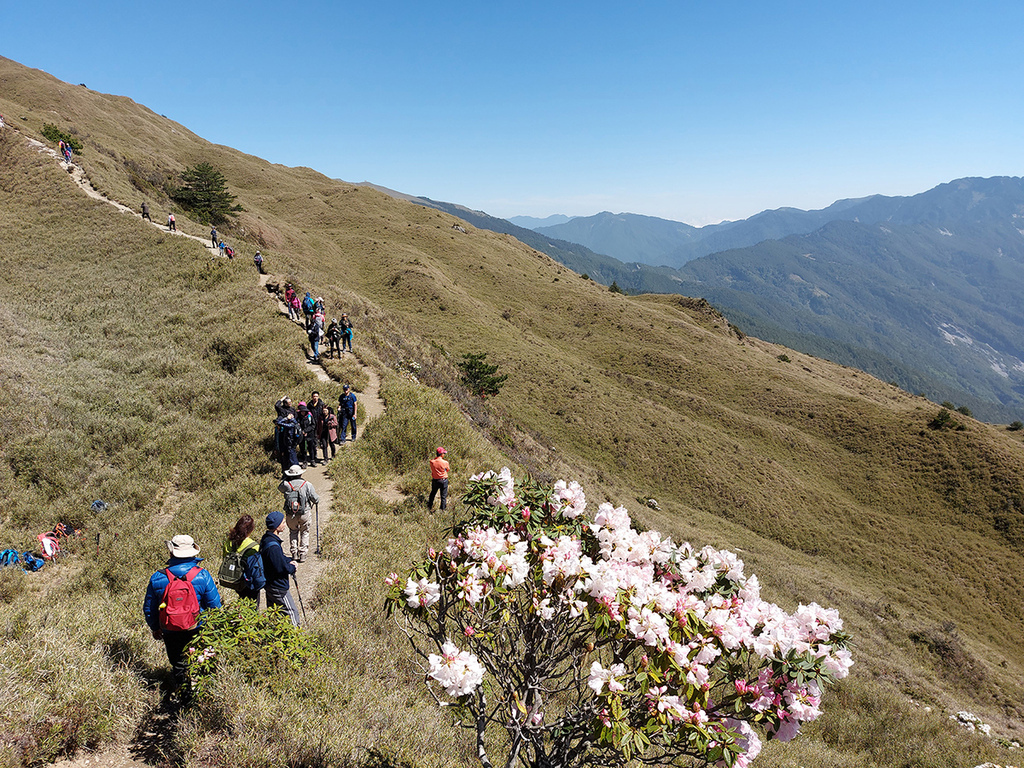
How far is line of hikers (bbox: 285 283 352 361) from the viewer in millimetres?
17891

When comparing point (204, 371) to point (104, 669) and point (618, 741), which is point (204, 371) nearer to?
point (104, 669)

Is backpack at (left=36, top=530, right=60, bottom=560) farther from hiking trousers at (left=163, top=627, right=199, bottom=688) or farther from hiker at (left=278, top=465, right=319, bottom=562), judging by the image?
hiking trousers at (left=163, top=627, right=199, bottom=688)

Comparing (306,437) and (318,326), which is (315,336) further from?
(306,437)

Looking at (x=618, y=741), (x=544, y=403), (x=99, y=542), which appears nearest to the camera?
A: (x=618, y=741)

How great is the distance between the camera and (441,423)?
1508 cm

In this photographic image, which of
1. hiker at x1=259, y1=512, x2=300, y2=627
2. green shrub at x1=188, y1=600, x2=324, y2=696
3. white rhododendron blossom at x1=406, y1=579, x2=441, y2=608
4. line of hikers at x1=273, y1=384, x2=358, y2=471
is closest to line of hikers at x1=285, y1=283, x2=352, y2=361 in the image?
line of hikers at x1=273, y1=384, x2=358, y2=471

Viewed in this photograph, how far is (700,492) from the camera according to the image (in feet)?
120

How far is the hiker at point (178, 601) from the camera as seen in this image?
4.83 metres

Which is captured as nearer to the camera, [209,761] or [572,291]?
[209,761]

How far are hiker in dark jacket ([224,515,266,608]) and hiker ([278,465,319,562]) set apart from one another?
7.63 ft

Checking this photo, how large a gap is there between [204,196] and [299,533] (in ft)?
161

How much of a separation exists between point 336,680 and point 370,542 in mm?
4514

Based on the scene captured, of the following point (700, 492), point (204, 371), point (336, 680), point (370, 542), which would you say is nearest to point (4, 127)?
point (204, 371)

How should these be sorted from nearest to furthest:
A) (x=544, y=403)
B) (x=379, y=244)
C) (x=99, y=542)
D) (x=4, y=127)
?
(x=99, y=542) → (x=4, y=127) → (x=544, y=403) → (x=379, y=244)
